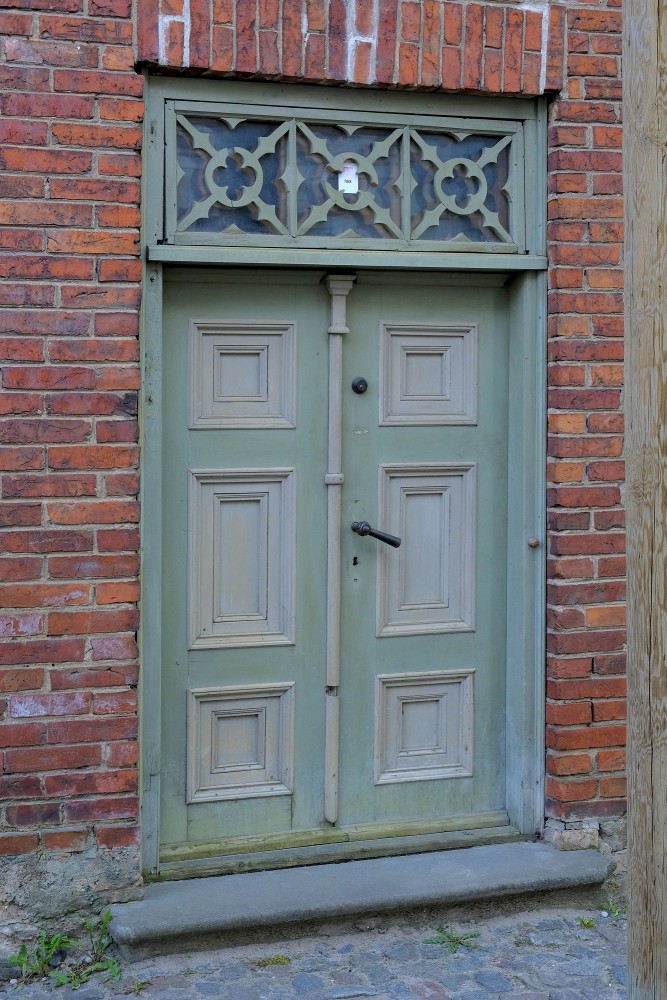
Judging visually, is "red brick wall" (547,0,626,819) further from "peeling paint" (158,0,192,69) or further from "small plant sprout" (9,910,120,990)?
"small plant sprout" (9,910,120,990)

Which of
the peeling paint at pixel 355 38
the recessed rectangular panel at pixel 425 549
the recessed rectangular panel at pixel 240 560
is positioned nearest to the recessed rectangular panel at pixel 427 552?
→ the recessed rectangular panel at pixel 425 549

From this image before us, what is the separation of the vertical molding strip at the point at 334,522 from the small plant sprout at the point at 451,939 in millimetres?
576

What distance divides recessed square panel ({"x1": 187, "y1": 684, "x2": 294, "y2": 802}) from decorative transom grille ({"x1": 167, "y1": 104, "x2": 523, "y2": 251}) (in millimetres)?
1671

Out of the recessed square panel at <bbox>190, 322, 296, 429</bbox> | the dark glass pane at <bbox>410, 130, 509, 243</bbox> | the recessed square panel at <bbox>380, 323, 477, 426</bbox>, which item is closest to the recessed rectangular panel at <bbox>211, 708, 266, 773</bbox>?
the recessed square panel at <bbox>190, 322, 296, 429</bbox>

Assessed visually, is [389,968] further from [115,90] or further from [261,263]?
[115,90]

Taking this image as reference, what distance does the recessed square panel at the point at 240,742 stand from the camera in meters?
4.13

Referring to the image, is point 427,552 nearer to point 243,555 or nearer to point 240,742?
point 243,555

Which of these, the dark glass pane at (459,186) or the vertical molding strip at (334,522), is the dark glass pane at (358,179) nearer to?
the dark glass pane at (459,186)

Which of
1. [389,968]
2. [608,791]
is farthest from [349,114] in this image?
[389,968]

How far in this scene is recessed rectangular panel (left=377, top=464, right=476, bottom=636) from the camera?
4.33 metres

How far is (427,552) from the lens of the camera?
14.4 feet

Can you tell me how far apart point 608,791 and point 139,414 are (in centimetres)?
228

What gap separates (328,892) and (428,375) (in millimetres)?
1948

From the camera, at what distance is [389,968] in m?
3.75
